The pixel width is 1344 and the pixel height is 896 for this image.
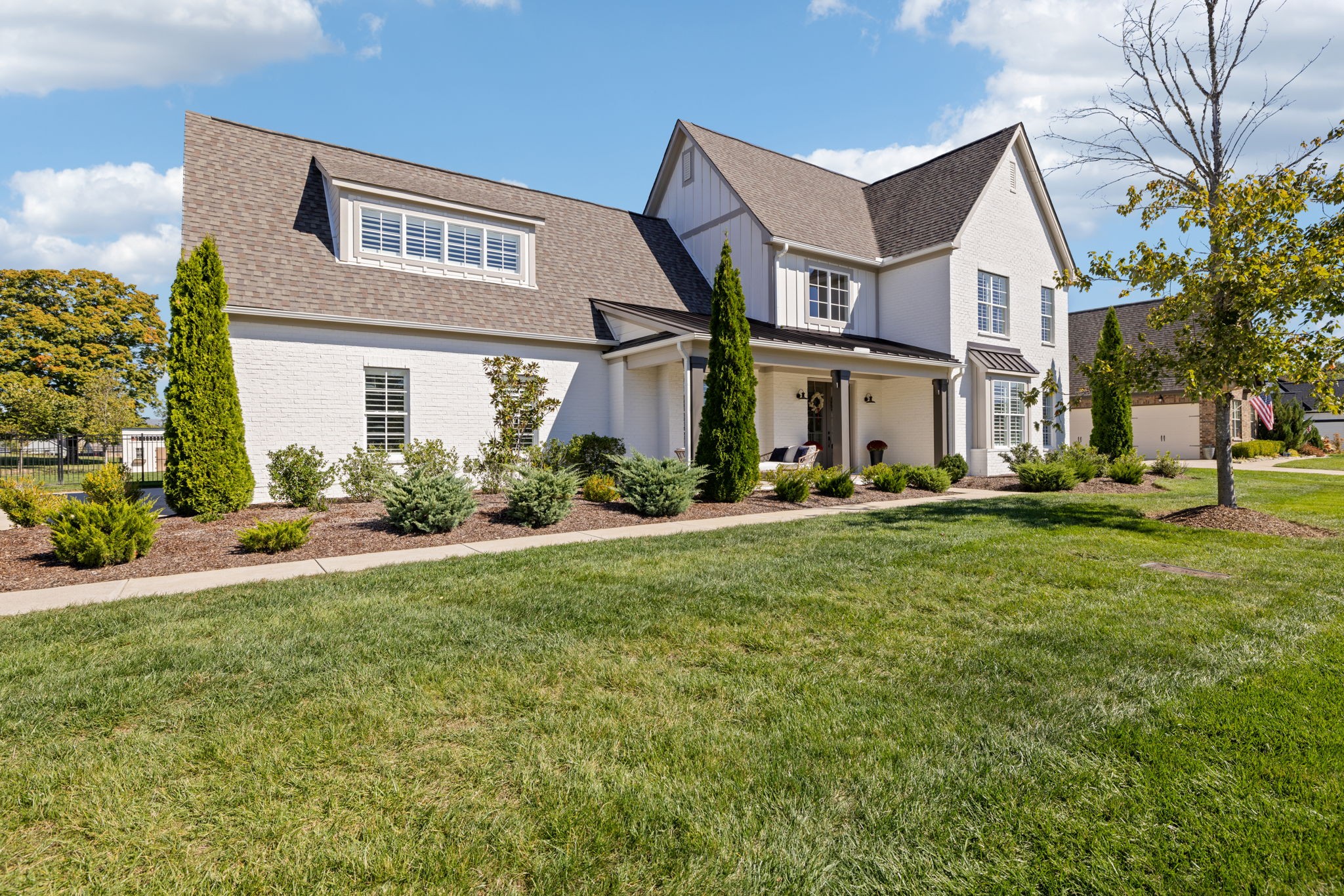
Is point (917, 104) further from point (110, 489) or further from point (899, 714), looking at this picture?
point (110, 489)

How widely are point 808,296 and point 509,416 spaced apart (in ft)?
29.4

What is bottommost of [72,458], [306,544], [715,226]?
[306,544]

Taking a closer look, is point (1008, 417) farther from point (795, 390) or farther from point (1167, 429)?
point (1167, 429)

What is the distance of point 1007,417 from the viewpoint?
1984 centimetres

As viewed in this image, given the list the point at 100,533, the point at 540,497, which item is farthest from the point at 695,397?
the point at 100,533

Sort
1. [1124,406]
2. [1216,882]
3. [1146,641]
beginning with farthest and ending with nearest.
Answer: [1124,406] < [1146,641] < [1216,882]

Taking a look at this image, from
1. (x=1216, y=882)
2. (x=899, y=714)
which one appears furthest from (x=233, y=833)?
(x=1216, y=882)

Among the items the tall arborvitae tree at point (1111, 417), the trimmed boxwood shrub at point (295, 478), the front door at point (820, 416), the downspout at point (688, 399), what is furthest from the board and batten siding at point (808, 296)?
the trimmed boxwood shrub at point (295, 478)

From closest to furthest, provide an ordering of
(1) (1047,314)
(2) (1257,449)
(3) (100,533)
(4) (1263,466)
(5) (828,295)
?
(3) (100,533), (5) (828,295), (1) (1047,314), (4) (1263,466), (2) (1257,449)

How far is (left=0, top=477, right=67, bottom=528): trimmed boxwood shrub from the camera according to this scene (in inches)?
371

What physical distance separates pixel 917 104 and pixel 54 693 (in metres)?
12.6

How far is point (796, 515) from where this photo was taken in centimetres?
1040

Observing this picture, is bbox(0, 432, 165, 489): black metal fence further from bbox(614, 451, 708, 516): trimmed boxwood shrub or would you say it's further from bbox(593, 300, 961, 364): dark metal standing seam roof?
bbox(614, 451, 708, 516): trimmed boxwood shrub

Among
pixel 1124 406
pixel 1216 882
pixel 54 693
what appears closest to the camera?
pixel 1216 882
